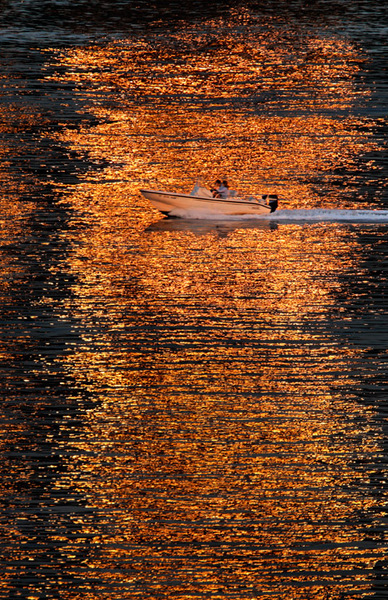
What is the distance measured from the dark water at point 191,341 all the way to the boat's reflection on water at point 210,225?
143 millimetres

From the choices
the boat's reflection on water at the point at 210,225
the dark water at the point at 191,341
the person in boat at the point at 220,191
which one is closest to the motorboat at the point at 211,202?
the person in boat at the point at 220,191

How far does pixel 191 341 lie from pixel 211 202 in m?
13.4

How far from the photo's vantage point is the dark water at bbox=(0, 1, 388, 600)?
23.8m

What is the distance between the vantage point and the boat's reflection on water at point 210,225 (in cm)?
4547

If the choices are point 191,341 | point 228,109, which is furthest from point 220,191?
point 228,109

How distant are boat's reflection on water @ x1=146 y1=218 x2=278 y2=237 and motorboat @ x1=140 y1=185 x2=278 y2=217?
0.41m

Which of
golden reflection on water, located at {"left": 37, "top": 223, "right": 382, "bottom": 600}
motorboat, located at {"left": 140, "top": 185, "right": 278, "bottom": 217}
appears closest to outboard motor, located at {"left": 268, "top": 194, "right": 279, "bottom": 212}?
motorboat, located at {"left": 140, "top": 185, "right": 278, "bottom": 217}

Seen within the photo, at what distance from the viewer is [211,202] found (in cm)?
4609

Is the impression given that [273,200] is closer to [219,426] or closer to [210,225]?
[210,225]

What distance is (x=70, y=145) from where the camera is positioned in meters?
56.2

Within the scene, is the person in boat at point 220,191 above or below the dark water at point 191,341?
above

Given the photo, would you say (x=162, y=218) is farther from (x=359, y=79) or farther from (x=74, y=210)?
(x=359, y=79)

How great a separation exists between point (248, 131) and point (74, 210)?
604 inches

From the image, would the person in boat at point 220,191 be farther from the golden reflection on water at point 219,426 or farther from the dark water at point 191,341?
the golden reflection on water at point 219,426
